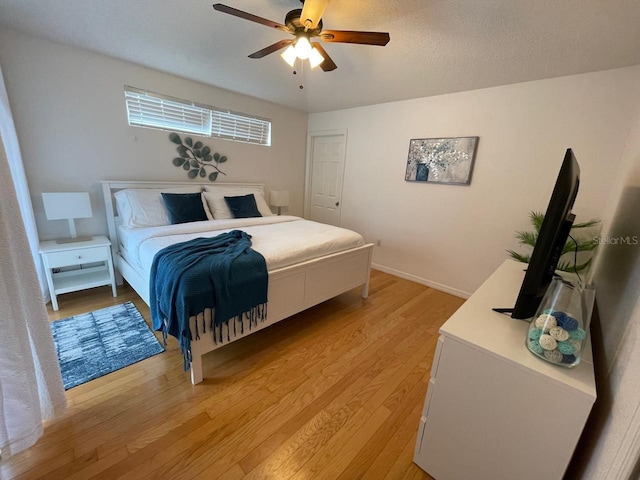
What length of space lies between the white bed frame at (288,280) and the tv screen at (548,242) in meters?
1.46

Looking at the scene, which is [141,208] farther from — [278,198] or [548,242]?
[548,242]

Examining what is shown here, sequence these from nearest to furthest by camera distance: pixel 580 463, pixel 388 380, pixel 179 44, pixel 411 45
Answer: pixel 580 463 → pixel 388 380 → pixel 411 45 → pixel 179 44

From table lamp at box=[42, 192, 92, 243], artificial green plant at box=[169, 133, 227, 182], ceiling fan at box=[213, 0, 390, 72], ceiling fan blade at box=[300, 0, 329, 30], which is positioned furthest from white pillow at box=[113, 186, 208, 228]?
ceiling fan blade at box=[300, 0, 329, 30]

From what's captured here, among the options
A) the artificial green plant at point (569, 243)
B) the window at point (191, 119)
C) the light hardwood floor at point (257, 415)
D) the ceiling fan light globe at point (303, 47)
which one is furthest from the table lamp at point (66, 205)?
the artificial green plant at point (569, 243)

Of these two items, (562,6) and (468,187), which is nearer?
(562,6)

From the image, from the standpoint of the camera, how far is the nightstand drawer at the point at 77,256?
229 cm

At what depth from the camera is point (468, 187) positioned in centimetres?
297

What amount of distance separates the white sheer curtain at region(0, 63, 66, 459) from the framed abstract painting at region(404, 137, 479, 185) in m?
3.42

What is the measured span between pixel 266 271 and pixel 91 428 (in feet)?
4.04

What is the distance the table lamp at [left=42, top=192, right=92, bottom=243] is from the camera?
228cm

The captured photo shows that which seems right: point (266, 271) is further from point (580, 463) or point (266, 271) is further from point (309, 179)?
point (309, 179)

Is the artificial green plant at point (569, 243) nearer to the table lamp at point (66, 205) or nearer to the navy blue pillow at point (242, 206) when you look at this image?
the navy blue pillow at point (242, 206)

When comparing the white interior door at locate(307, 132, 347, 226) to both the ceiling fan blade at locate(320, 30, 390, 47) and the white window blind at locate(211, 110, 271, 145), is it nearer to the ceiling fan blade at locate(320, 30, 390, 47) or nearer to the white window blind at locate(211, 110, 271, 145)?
the white window blind at locate(211, 110, 271, 145)

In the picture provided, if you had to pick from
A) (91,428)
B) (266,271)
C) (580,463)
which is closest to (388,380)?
(580,463)
